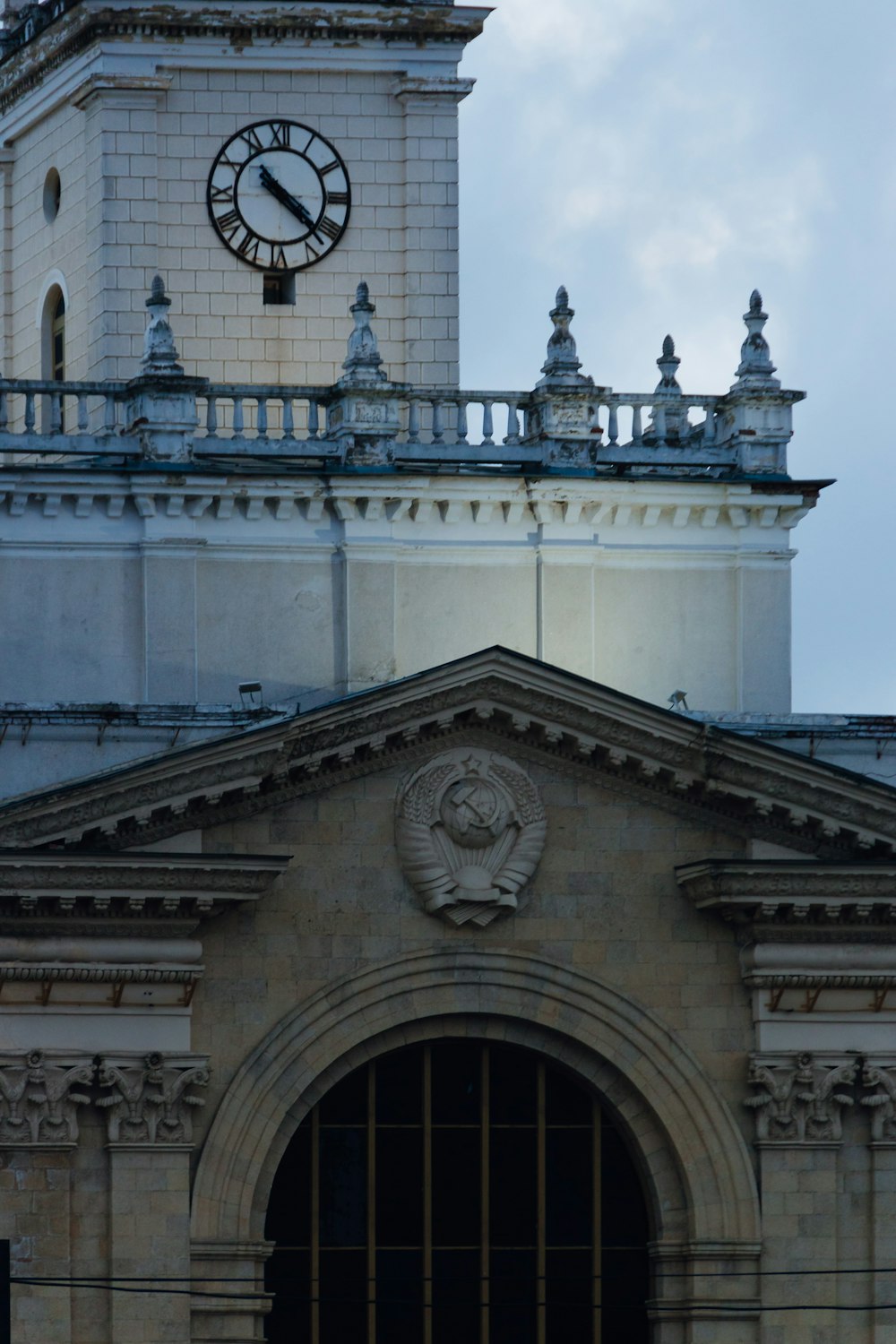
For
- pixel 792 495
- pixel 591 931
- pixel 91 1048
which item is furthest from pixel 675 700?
pixel 91 1048

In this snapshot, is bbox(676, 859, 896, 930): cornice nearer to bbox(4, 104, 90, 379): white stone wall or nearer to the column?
the column

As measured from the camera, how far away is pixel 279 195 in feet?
232

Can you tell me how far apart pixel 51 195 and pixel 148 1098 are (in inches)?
799

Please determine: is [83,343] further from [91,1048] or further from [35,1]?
[91,1048]

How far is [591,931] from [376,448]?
34.1ft

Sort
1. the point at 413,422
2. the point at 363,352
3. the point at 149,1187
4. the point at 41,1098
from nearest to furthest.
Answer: the point at 41,1098
the point at 149,1187
the point at 363,352
the point at 413,422

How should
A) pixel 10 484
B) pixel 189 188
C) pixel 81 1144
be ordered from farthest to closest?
pixel 189 188
pixel 10 484
pixel 81 1144

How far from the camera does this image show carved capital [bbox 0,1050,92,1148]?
56656mm

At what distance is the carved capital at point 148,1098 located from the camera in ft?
187

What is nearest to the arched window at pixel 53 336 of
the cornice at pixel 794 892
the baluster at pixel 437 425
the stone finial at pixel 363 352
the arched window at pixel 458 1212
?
the stone finial at pixel 363 352

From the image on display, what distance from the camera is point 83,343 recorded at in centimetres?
7081

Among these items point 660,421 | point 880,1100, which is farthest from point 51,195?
point 880,1100

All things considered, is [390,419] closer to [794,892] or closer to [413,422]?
[413,422]

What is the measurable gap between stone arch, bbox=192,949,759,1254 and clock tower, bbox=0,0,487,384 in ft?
48.3
